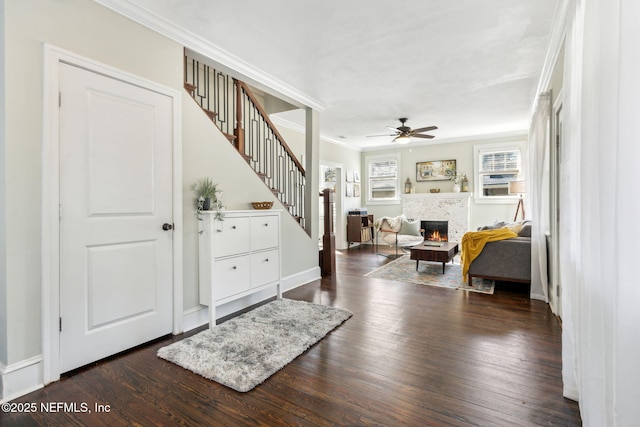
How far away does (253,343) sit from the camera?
8.30ft

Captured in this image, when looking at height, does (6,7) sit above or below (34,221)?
above

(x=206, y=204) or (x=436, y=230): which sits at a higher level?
(x=206, y=204)

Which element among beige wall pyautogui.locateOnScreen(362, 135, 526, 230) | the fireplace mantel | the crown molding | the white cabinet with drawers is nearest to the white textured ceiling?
the crown molding

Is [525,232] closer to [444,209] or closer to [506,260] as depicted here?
[506,260]

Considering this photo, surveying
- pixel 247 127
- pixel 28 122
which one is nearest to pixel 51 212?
pixel 28 122

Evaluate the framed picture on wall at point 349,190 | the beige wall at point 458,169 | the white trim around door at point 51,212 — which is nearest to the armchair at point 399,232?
the beige wall at point 458,169

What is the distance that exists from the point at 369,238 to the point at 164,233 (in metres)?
6.27

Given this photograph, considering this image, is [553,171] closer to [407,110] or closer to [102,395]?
[407,110]

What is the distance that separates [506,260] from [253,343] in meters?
3.39

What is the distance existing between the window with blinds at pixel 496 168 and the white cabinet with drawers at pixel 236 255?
5918 mm

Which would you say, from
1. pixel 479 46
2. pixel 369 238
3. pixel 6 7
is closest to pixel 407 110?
pixel 479 46

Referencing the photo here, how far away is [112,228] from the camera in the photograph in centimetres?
236

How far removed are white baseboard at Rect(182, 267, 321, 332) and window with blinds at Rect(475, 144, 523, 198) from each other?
502cm

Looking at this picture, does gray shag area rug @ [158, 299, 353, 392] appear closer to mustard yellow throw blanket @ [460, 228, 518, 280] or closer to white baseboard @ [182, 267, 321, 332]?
white baseboard @ [182, 267, 321, 332]
